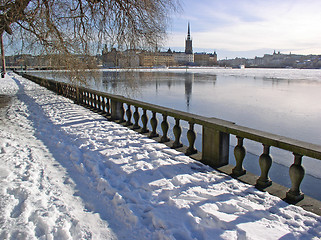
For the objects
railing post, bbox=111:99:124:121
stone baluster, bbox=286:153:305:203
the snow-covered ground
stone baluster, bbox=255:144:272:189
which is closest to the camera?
the snow-covered ground

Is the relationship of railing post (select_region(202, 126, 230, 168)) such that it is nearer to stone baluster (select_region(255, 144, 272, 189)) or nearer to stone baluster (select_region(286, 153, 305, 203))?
stone baluster (select_region(255, 144, 272, 189))

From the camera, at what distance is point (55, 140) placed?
19.0ft

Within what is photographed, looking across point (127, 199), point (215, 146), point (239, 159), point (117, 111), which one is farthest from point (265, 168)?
point (117, 111)

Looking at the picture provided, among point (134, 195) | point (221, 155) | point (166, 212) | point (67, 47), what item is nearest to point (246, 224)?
point (166, 212)

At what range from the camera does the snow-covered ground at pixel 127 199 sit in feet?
8.75

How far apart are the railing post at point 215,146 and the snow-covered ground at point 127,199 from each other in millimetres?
237

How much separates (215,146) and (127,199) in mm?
1769

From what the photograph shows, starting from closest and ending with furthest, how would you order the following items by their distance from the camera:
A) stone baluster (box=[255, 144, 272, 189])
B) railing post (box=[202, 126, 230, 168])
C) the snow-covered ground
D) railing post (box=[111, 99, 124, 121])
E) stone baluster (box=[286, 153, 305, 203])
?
1. the snow-covered ground
2. stone baluster (box=[286, 153, 305, 203])
3. stone baluster (box=[255, 144, 272, 189])
4. railing post (box=[202, 126, 230, 168])
5. railing post (box=[111, 99, 124, 121])

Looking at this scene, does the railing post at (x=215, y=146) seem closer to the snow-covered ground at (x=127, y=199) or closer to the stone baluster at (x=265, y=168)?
the snow-covered ground at (x=127, y=199)

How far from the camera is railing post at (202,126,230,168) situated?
4.28m

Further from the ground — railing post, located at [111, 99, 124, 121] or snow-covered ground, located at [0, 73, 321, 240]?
railing post, located at [111, 99, 124, 121]

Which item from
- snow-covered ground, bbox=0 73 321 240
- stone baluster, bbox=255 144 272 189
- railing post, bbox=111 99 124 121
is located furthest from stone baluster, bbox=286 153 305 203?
railing post, bbox=111 99 124 121

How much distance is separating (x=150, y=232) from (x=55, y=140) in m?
3.86

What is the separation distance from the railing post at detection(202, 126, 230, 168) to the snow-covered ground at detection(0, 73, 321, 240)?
24 cm
